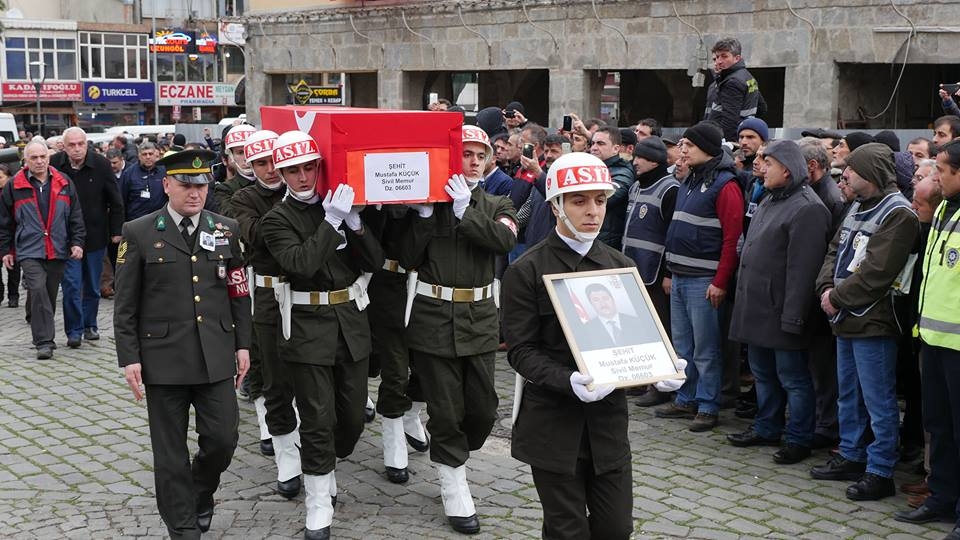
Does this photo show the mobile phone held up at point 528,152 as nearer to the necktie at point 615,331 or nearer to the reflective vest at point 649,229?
the reflective vest at point 649,229

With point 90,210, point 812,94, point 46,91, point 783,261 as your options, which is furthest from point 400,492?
point 46,91

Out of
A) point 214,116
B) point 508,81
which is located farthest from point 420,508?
point 214,116

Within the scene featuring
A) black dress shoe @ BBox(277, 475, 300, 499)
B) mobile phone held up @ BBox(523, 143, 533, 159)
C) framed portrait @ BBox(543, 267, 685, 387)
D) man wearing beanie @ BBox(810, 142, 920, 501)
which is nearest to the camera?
framed portrait @ BBox(543, 267, 685, 387)

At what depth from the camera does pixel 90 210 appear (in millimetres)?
12289

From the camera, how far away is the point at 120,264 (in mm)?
6016

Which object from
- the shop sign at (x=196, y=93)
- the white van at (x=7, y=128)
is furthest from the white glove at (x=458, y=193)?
the shop sign at (x=196, y=93)

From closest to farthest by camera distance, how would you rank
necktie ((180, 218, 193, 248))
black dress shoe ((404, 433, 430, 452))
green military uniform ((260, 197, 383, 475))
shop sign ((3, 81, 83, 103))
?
necktie ((180, 218, 193, 248))
green military uniform ((260, 197, 383, 475))
black dress shoe ((404, 433, 430, 452))
shop sign ((3, 81, 83, 103))

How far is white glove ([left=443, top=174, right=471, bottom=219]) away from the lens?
642 centimetres

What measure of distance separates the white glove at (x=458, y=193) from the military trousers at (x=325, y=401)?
100 cm

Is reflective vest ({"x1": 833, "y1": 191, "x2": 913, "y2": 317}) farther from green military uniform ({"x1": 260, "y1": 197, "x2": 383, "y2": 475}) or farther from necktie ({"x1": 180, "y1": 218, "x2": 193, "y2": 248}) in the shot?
necktie ({"x1": 180, "y1": 218, "x2": 193, "y2": 248})

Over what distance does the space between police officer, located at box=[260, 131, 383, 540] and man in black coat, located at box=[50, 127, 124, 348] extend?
6256 mm

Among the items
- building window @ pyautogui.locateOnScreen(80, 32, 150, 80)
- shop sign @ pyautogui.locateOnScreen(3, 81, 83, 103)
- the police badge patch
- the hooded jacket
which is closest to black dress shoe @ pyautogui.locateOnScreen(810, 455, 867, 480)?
the hooded jacket

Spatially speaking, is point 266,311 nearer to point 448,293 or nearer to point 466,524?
point 448,293

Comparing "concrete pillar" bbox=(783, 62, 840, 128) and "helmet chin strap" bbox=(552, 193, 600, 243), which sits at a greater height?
"concrete pillar" bbox=(783, 62, 840, 128)
